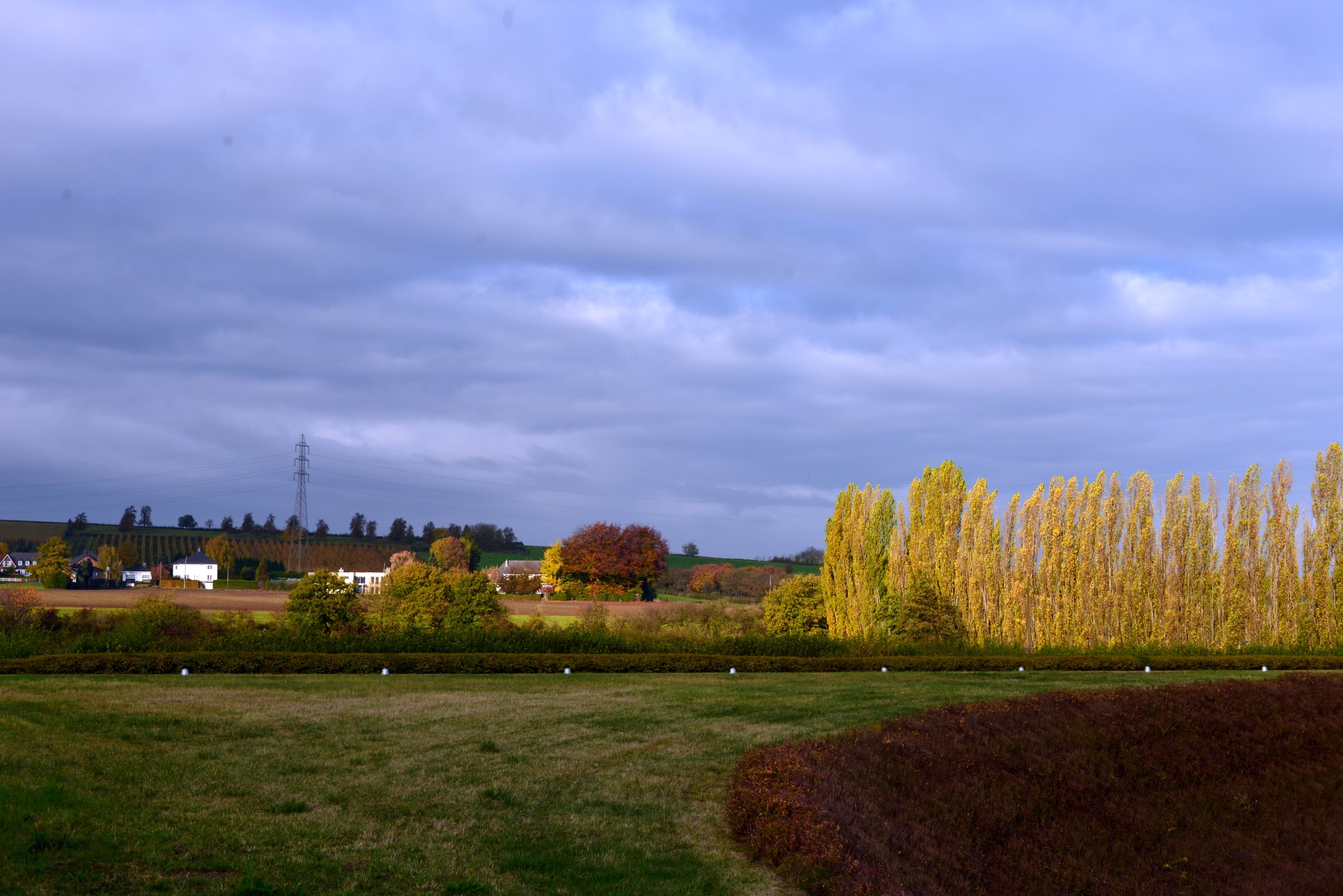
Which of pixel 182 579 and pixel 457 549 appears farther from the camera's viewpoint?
pixel 182 579

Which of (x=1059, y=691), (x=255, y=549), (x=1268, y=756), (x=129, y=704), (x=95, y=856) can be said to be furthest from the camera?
(x=255, y=549)

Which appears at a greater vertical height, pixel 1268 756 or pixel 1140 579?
pixel 1140 579

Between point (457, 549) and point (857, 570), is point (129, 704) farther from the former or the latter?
point (457, 549)

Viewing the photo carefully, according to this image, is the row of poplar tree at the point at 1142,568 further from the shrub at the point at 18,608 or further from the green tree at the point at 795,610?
the shrub at the point at 18,608

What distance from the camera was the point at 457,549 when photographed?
6944 centimetres

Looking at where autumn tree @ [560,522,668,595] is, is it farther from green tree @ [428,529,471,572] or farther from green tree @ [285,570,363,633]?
green tree @ [285,570,363,633]

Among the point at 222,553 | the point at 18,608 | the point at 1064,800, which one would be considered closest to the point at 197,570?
the point at 222,553

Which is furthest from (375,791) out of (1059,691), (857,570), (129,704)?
(857,570)

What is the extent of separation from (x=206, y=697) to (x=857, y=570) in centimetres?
2485

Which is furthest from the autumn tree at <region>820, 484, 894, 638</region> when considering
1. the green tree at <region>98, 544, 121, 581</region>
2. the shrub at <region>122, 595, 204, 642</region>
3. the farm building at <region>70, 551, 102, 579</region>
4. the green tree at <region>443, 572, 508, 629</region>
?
the green tree at <region>98, 544, 121, 581</region>

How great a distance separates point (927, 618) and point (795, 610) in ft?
19.9

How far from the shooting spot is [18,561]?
98500 mm

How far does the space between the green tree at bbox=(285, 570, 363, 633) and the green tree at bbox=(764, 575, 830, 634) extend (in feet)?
51.6

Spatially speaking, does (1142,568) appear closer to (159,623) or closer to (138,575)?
(159,623)
